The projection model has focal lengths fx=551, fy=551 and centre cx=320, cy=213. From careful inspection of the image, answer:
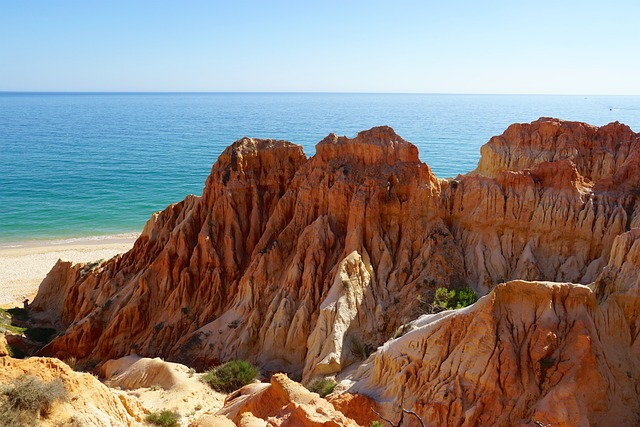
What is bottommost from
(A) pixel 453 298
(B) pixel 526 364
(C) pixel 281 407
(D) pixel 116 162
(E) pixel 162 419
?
(E) pixel 162 419

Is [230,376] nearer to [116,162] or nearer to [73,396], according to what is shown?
[73,396]

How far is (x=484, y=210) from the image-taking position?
28.4m

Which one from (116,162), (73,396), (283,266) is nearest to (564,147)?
(283,266)

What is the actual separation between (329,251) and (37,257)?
37.6 metres

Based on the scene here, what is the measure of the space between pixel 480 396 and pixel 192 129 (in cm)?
16814

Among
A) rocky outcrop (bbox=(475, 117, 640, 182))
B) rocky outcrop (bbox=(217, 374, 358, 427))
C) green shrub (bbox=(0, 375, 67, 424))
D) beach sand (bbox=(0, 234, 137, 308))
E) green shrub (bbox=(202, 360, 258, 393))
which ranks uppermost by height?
rocky outcrop (bbox=(475, 117, 640, 182))

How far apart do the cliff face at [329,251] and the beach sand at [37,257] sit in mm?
14436

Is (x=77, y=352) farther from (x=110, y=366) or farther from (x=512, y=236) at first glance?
(x=512, y=236)

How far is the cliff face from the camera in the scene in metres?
26.2

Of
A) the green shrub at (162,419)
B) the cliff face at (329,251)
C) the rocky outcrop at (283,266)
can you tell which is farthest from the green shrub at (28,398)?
Result: the cliff face at (329,251)

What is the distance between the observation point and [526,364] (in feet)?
54.8

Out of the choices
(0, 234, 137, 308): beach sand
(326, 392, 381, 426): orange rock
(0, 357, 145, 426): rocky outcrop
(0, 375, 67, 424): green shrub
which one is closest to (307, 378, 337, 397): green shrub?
(326, 392, 381, 426): orange rock

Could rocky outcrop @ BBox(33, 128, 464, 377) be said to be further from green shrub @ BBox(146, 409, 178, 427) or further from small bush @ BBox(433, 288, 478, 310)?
green shrub @ BBox(146, 409, 178, 427)

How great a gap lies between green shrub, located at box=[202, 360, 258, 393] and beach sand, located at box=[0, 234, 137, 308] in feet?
72.4
